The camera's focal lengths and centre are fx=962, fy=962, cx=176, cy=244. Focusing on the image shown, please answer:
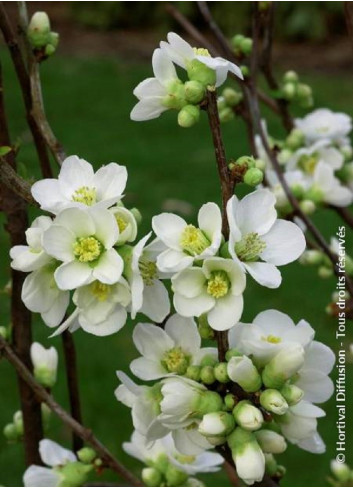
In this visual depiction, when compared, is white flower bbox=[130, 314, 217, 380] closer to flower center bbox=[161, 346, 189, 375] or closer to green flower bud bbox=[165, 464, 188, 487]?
flower center bbox=[161, 346, 189, 375]

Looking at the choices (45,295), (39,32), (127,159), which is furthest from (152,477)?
(127,159)

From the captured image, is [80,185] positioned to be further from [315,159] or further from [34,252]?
[315,159]

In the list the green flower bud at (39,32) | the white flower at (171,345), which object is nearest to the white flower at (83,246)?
the white flower at (171,345)

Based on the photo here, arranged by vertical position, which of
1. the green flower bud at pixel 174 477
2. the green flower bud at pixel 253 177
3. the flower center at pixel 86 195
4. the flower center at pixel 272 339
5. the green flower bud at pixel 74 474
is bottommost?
the green flower bud at pixel 174 477

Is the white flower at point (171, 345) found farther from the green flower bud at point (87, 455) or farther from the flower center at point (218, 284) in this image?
the green flower bud at point (87, 455)

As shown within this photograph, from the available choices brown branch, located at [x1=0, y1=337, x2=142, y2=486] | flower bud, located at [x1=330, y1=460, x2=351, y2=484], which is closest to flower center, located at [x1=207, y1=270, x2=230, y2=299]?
brown branch, located at [x1=0, y1=337, x2=142, y2=486]

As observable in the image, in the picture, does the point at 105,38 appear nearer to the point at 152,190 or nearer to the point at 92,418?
the point at 152,190

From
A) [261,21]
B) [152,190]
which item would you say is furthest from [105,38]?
[261,21]
